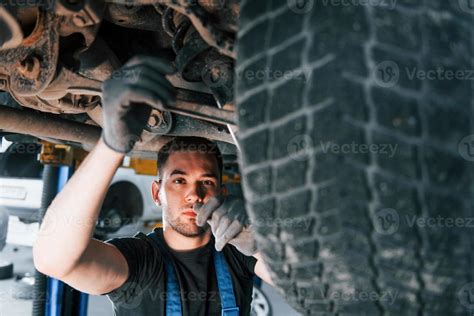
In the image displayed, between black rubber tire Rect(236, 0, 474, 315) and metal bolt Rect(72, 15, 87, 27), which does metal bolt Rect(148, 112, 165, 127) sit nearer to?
metal bolt Rect(72, 15, 87, 27)

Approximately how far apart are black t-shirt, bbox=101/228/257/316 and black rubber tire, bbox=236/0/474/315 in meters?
0.74

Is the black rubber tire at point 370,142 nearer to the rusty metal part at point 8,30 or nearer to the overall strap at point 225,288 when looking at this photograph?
the rusty metal part at point 8,30

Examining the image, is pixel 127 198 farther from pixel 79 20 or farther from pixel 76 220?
pixel 79 20

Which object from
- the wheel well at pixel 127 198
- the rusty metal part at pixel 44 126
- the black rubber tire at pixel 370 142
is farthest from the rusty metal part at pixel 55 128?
the wheel well at pixel 127 198

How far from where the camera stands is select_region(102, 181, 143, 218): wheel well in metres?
3.15

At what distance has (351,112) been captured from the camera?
45 centimetres

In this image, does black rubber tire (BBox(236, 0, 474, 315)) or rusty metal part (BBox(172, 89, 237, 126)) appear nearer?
black rubber tire (BBox(236, 0, 474, 315))

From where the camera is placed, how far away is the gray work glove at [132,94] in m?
0.61

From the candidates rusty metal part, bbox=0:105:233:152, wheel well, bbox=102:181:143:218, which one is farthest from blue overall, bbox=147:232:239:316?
wheel well, bbox=102:181:143:218

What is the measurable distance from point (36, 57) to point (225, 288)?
719 mm

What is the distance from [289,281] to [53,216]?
1.66ft

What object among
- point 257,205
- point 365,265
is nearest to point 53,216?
point 257,205

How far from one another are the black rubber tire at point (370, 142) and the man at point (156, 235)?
211mm

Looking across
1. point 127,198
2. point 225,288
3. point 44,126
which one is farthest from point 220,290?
point 127,198
